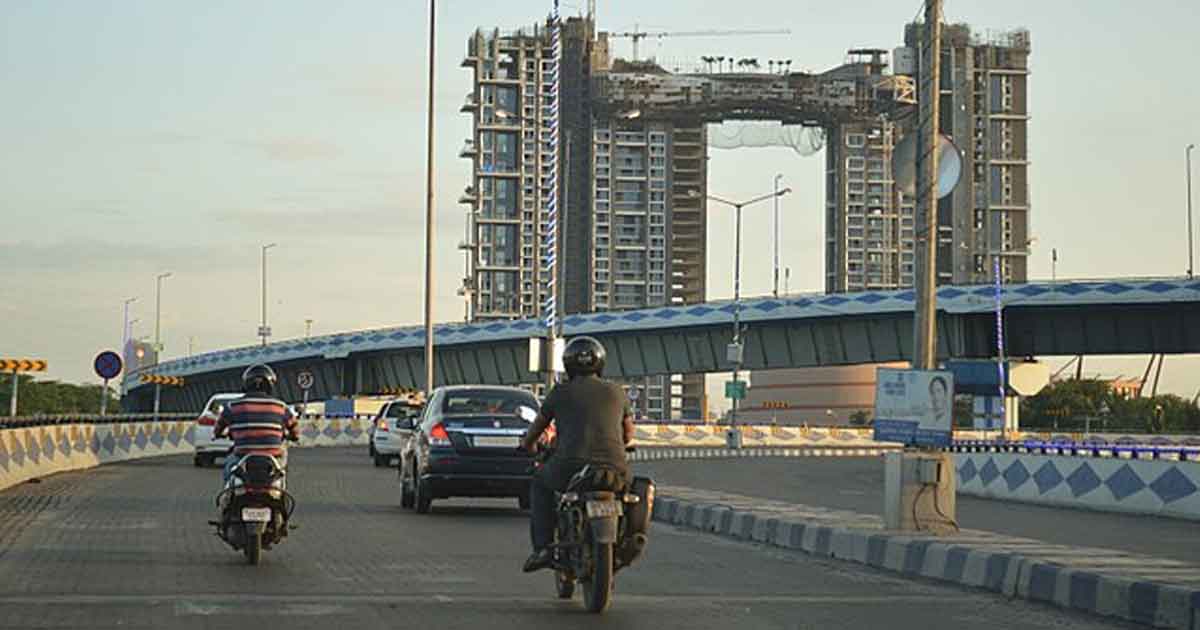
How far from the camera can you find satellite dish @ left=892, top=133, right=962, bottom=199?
18.7 meters

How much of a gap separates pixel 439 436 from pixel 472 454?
461mm

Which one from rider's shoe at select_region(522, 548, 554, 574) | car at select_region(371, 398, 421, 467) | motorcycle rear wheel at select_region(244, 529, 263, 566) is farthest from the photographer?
car at select_region(371, 398, 421, 467)

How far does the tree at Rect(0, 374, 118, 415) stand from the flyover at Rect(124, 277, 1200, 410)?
27862 millimetres

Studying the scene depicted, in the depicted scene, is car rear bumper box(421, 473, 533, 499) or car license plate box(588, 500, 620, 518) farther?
car rear bumper box(421, 473, 533, 499)

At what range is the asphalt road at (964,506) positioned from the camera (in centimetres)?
2130

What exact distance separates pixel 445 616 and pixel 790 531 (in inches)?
332

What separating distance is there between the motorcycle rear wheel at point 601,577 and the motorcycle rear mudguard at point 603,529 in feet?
0.11

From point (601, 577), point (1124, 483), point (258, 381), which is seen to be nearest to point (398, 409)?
point (1124, 483)

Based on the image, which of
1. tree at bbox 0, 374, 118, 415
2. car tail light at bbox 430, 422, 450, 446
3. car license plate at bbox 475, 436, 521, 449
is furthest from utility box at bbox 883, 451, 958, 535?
tree at bbox 0, 374, 118, 415

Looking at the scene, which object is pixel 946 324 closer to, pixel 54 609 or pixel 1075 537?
pixel 1075 537

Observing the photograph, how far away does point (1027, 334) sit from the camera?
74.2 m

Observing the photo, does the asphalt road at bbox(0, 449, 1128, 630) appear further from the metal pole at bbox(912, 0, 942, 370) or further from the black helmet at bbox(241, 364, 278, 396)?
the metal pole at bbox(912, 0, 942, 370)

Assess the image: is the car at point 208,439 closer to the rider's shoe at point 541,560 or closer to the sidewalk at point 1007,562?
the sidewalk at point 1007,562

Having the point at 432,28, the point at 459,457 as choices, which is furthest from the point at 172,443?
the point at 459,457
